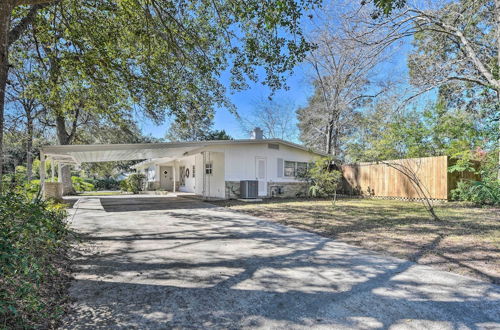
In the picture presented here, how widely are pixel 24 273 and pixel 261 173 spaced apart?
12.7 meters

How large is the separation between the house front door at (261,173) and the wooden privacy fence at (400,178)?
5.42m

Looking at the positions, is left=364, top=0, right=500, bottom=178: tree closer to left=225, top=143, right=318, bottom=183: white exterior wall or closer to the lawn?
the lawn

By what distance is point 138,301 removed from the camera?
274 centimetres

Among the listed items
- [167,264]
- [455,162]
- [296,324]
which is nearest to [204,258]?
[167,264]

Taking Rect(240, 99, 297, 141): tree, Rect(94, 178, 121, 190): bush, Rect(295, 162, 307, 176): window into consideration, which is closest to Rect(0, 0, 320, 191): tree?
Rect(295, 162, 307, 176): window

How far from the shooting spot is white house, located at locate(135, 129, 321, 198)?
45.2ft

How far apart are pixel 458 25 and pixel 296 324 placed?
49.4ft

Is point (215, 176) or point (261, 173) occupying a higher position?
point (261, 173)

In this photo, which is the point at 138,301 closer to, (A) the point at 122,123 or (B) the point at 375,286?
(B) the point at 375,286

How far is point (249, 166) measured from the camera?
14242 millimetres

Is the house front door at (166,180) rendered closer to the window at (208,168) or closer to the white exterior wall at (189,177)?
the white exterior wall at (189,177)

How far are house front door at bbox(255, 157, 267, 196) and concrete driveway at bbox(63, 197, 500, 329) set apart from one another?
9.41m

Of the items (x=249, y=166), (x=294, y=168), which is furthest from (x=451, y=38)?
(x=249, y=166)

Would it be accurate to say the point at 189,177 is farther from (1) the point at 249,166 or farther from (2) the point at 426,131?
(2) the point at 426,131
